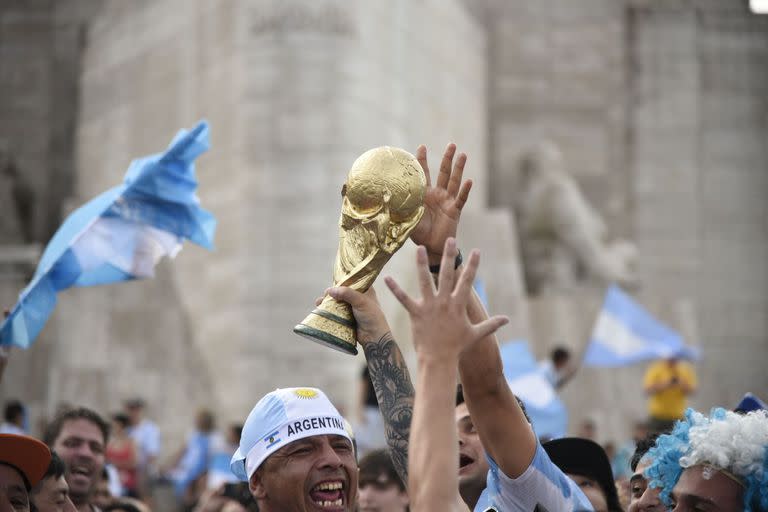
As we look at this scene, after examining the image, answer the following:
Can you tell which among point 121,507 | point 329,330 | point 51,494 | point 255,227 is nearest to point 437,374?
point 329,330

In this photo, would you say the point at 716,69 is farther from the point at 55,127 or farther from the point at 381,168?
the point at 381,168

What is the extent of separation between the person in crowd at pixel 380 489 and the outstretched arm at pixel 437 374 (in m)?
2.98

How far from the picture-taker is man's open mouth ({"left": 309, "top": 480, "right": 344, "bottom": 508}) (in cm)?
480

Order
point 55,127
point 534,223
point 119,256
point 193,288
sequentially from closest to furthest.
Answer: point 119,256 → point 193,288 → point 534,223 → point 55,127

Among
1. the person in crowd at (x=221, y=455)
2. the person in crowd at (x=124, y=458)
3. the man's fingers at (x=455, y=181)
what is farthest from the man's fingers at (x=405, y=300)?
the person in crowd at (x=124, y=458)

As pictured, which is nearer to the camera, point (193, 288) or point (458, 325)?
point (458, 325)

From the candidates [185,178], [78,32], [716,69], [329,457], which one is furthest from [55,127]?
[329,457]

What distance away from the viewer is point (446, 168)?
16.1ft

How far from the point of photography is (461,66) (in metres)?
23.2

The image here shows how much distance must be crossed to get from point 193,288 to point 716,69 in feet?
32.2

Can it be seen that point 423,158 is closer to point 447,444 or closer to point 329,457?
point 329,457

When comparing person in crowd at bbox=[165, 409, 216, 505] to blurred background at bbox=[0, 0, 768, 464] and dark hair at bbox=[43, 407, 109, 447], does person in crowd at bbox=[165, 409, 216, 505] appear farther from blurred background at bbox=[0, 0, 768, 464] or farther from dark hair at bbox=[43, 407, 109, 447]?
dark hair at bbox=[43, 407, 109, 447]

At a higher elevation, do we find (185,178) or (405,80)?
(405,80)

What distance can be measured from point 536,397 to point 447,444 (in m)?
6.03
